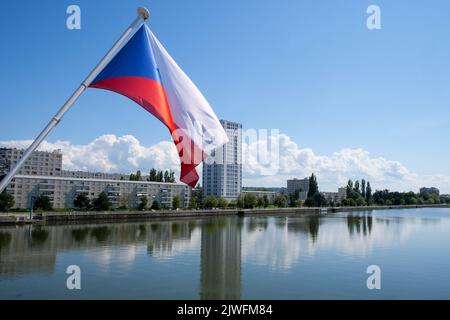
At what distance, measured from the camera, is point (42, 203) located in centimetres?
5334

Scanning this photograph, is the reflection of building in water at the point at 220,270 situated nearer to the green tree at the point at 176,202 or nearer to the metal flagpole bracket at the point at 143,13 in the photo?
the metal flagpole bracket at the point at 143,13

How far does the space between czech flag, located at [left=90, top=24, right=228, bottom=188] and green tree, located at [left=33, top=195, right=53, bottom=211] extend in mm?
52649

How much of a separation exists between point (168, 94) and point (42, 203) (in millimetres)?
53143

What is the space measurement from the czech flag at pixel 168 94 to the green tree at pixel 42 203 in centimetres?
5265

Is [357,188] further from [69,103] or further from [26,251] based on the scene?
[69,103]

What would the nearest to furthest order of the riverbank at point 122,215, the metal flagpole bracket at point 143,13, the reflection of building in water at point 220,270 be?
the metal flagpole bracket at point 143,13, the reflection of building in water at point 220,270, the riverbank at point 122,215

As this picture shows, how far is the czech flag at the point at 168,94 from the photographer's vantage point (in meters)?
5.85

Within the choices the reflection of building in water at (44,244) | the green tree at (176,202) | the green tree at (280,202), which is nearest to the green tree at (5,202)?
the reflection of building in water at (44,244)

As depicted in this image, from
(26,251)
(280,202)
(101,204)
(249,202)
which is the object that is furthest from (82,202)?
(280,202)

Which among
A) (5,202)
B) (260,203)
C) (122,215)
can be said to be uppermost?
(5,202)

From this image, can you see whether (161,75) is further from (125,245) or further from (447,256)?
(447,256)
